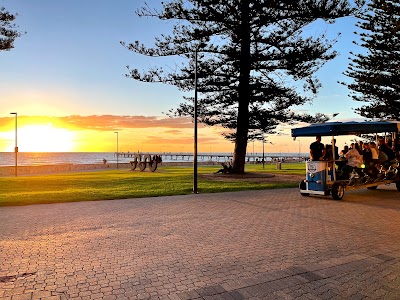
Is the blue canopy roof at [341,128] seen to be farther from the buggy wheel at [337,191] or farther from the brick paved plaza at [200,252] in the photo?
the brick paved plaza at [200,252]

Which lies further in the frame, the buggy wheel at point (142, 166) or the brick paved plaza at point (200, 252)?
the buggy wheel at point (142, 166)

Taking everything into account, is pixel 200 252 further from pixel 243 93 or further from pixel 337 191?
pixel 243 93

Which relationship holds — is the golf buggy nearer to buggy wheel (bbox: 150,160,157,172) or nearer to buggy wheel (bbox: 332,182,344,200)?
buggy wheel (bbox: 332,182,344,200)

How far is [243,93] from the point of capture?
22109 mm

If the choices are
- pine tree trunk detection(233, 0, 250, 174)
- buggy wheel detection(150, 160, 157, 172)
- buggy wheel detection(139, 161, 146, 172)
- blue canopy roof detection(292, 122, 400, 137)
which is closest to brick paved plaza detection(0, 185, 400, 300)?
blue canopy roof detection(292, 122, 400, 137)

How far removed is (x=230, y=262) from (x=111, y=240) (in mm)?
2520

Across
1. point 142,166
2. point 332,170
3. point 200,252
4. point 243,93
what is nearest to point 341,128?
point 332,170

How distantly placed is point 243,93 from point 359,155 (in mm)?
9699

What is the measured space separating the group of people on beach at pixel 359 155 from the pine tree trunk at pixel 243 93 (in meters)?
8.00

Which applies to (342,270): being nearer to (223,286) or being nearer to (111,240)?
(223,286)

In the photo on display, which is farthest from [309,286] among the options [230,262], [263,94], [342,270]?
[263,94]

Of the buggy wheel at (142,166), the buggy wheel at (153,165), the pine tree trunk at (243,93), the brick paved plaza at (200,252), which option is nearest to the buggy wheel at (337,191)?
the brick paved plaza at (200,252)

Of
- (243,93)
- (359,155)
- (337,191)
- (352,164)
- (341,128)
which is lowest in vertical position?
(337,191)

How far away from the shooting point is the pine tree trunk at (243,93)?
69.9ft
